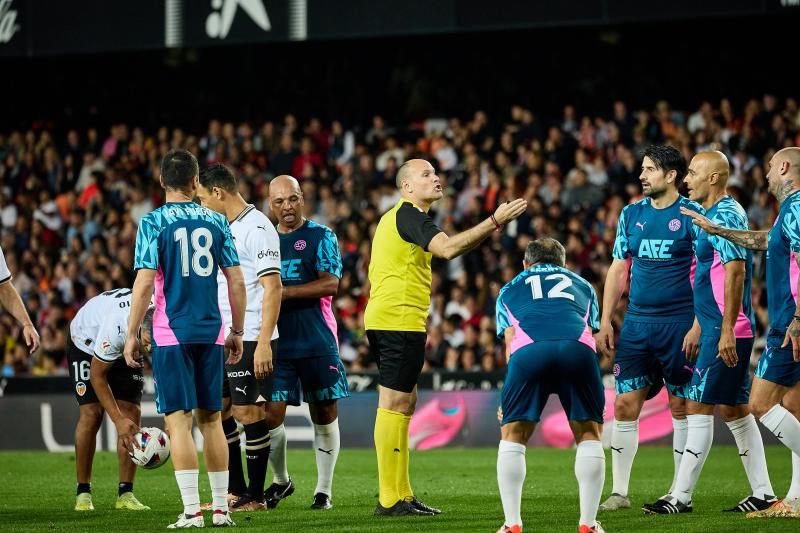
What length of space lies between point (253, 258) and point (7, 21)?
12.2m

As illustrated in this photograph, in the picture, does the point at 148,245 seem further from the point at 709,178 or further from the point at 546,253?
the point at 709,178

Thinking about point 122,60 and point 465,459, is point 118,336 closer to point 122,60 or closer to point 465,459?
point 465,459

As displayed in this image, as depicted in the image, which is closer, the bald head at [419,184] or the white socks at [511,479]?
the white socks at [511,479]

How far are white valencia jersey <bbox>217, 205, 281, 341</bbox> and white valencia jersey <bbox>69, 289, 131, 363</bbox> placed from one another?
821 mm

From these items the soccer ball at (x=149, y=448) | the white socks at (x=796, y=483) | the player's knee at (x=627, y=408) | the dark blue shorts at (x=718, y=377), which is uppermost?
the dark blue shorts at (x=718, y=377)

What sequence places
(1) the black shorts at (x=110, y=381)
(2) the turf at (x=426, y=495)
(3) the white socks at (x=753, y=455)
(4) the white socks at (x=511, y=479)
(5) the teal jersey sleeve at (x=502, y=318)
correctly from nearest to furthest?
1. (4) the white socks at (x=511, y=479)
2. (5) the teal jersey sleeve at (x=502, y=318)
3. (2) the turf at (x=426, y=495)
4. (3) the white socks at (x=753, y=455)
5. (1) the black shorts at (x=110, y=381)

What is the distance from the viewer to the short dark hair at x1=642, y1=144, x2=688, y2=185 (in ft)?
29.2

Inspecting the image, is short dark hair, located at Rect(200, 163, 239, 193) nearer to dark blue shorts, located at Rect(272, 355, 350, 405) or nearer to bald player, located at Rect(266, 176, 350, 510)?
bald player, located at Rect(266, 176, 350, 510)

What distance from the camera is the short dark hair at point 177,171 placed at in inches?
308

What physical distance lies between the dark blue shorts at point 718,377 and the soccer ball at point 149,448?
3822mm

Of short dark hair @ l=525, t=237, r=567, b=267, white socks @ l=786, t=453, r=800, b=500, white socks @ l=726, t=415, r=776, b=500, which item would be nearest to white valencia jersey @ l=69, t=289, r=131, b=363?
short dark hair @ l=525, t=237, r=567, b=267

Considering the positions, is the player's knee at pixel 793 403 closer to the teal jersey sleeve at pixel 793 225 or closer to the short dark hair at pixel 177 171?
the teal jersey sleeve at pixel 793 225

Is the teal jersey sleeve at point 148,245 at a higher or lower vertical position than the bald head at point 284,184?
lower

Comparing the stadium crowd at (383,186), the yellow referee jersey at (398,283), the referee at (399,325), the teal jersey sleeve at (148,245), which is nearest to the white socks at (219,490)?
the referee at (399,325)
